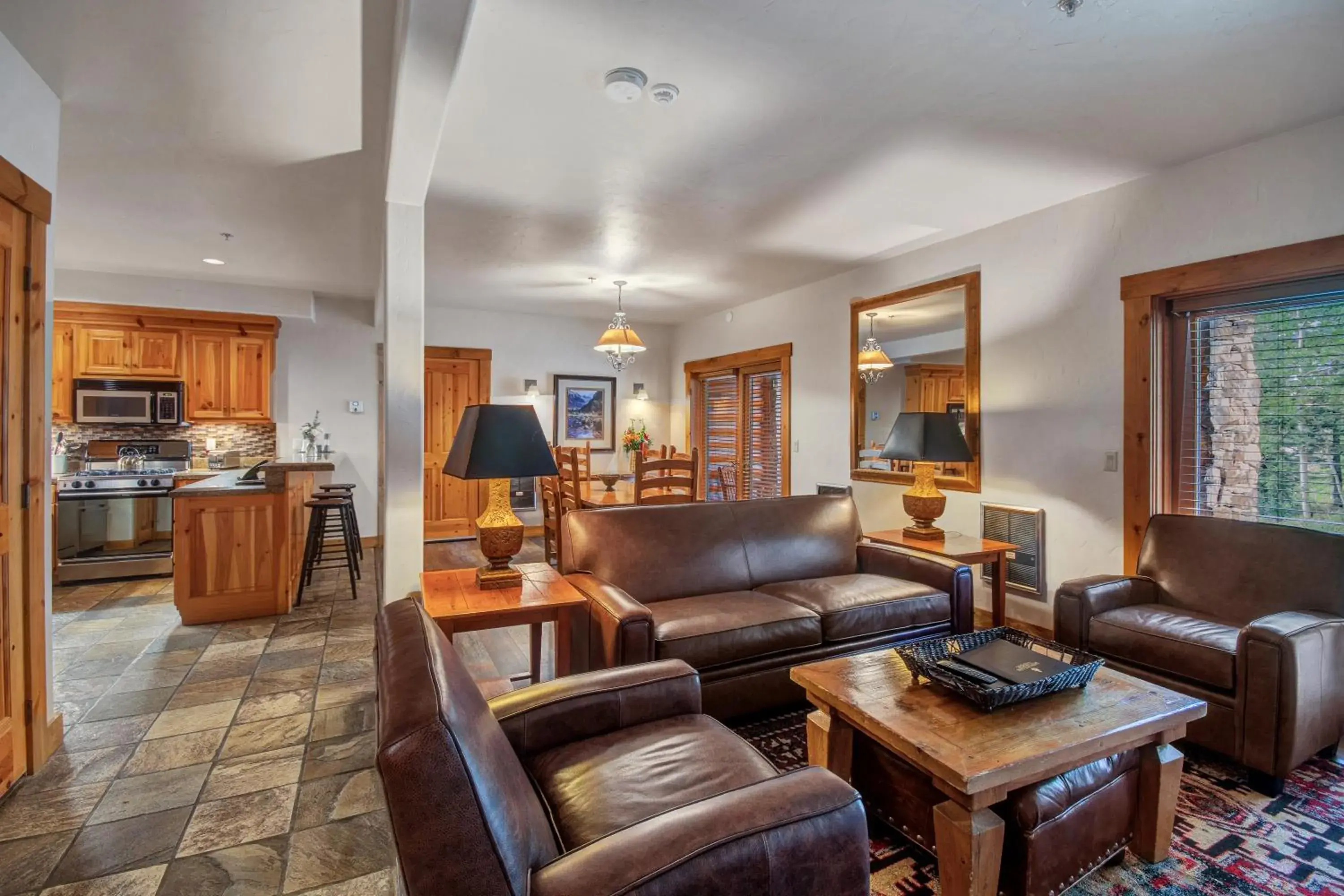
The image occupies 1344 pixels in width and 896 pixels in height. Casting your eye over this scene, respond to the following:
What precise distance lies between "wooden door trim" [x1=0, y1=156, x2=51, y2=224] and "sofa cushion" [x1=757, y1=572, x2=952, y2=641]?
10.6 ft

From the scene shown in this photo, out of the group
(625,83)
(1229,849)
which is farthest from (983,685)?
(625,83)

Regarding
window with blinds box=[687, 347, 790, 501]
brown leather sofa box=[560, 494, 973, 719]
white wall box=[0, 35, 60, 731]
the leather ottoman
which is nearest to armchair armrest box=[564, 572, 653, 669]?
brown leather sofa box=[560, 494, 973, 719]

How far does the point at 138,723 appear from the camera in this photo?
101 inches

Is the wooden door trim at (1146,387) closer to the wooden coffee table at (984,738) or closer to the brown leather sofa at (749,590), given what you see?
the brown leather sofa at (749,590)

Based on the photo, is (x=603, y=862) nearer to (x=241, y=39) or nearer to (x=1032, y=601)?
(x=241, y=39)

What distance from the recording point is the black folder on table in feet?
5.71

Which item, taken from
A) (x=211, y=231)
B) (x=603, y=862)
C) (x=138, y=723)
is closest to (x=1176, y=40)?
(x=603, y=862)

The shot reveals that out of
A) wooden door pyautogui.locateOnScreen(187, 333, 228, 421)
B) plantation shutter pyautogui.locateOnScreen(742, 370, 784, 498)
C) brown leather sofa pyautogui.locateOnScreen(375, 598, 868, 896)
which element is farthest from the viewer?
plantation shutter pyautogui.locateOnScreen(742, 370, 784, 498)

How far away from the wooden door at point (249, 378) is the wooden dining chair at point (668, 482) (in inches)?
155

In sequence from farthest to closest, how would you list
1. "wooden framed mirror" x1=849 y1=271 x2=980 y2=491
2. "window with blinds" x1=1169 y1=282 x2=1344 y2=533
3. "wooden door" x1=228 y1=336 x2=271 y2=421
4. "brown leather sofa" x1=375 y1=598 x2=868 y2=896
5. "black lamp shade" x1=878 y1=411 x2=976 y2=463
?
"wooden door" x1=228 y1=336 x2=271 y2=421
"wooden framed mirror" x1=849 y1=271 x2=980 y2=491
"black lamp shade" x1=878 y1=411 x2=976 y2=463
"window with blinds" x1=1169 y1=282 x2=1344 y2=533
"brown leather sofa" x1=375 y1=598 x2=868 y2=896

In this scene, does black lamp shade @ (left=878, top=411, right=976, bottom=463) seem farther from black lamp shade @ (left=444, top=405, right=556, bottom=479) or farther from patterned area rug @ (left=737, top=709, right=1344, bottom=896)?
black lamp shade @ (left=444, top=405, right=556, bottom=479)

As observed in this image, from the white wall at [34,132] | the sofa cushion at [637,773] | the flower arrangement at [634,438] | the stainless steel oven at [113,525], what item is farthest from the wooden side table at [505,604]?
the flower arrangement at [634,438]

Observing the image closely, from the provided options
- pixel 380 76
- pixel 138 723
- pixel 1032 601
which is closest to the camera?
pixel 380 76

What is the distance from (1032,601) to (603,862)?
3.65 m
